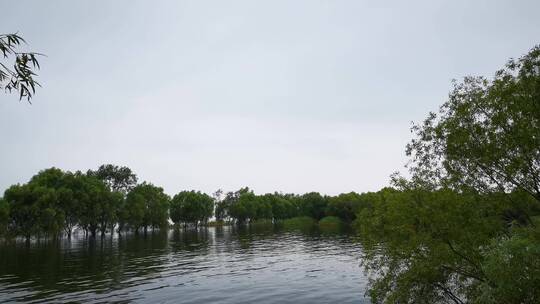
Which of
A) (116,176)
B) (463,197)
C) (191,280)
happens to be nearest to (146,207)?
(116,176)

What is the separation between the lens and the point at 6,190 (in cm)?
10850

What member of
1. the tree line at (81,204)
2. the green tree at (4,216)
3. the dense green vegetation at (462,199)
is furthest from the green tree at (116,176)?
the dense green vegetation at (462,199)

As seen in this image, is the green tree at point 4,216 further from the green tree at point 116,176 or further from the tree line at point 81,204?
the green tree at point 116,176

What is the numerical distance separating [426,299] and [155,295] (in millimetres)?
23199

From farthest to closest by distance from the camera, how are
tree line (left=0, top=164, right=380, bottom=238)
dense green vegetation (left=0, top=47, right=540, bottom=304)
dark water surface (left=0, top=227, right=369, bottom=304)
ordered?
1. tree line (left=0, top=164, right=380, bottom=238)
2. dark water surface (left=0, top=227, right=369, bottom=304)
3. dense green vegetation (left=0, top=47, right=540, bottom=304)

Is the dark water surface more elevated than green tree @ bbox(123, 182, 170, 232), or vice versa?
green tree @ bbox(123, 182, 170, 232)

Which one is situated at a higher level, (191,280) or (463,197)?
(463,197)

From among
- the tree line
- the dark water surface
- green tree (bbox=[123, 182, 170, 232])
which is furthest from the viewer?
green tree (bbox=[123, 182, 170, 232])

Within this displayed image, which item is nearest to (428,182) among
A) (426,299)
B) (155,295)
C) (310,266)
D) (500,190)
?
(500,190)

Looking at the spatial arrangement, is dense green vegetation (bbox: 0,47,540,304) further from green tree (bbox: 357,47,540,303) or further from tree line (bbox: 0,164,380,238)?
tree line (bbox: 0,164,380,238)

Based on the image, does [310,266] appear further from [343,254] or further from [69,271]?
[69,271]

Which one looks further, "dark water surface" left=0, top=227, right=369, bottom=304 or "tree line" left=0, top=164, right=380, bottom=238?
"tree line" left=0, top=164, right=380, bottom=238

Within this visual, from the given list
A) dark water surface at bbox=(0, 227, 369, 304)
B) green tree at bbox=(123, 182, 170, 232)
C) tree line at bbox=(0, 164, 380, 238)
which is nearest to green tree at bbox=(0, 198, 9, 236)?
tree line at bbox=(0, 164, 380, 238)

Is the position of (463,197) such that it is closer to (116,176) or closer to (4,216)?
(4,216)
